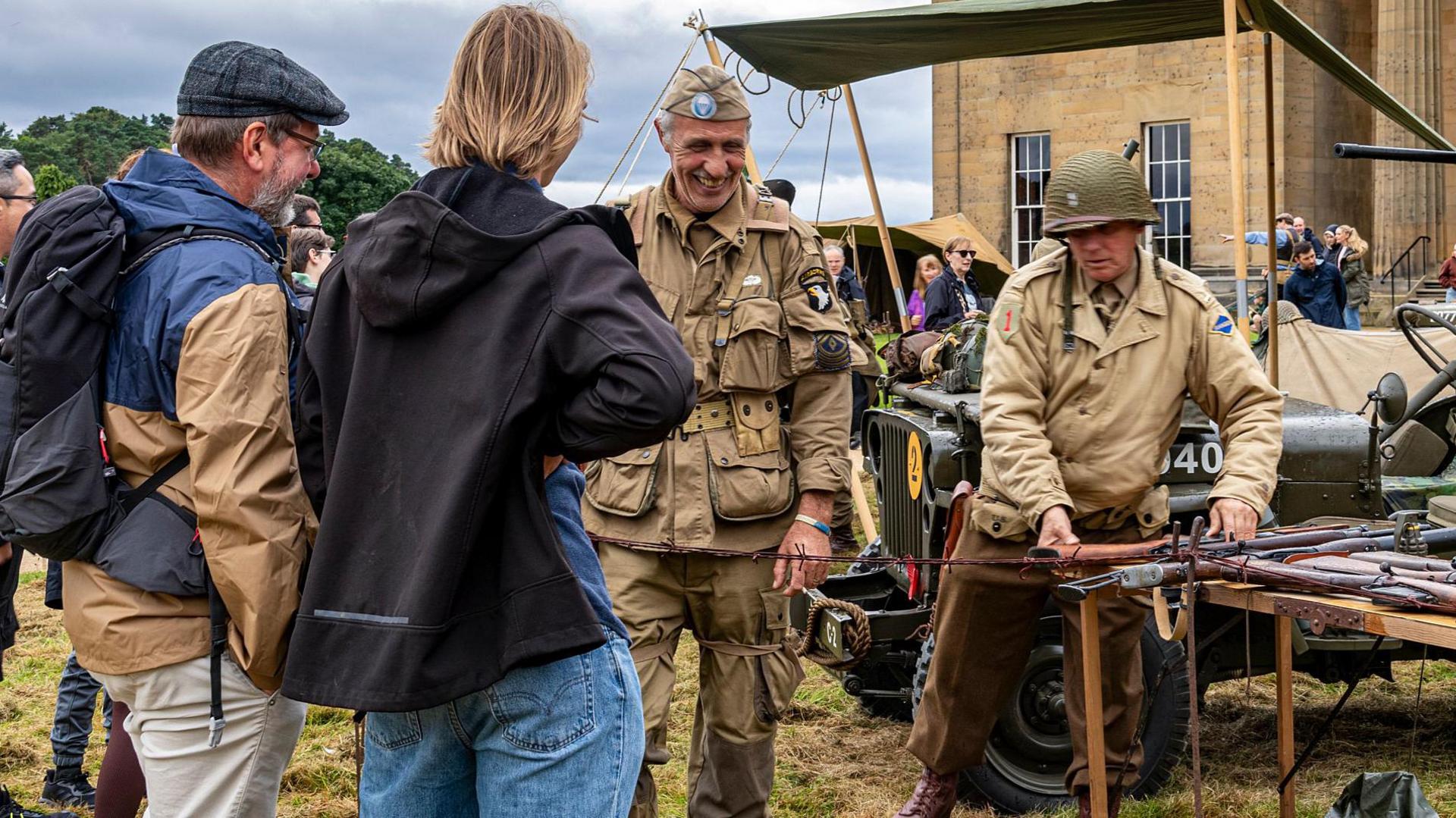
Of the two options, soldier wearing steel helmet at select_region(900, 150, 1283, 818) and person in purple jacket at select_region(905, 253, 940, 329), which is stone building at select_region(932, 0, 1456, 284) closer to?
person in purple jacket at select_region(905, 253, 940, 329)

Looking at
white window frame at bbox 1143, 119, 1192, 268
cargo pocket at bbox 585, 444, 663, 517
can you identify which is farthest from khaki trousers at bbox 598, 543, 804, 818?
→ white window frame at bbox 1143, 119, 1192, 268

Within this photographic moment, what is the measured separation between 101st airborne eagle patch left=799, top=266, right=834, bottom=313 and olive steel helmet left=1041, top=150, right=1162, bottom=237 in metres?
0.61

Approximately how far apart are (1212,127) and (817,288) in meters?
23.2

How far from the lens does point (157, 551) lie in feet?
8.11

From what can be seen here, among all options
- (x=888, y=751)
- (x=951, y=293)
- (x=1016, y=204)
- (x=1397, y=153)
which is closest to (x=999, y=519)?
(x=888, y=751)

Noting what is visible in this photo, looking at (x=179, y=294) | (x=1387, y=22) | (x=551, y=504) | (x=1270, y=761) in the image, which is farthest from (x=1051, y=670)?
(x=1387, y=22)

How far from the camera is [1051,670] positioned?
16.1ft

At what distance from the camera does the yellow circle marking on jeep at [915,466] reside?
5.18 m

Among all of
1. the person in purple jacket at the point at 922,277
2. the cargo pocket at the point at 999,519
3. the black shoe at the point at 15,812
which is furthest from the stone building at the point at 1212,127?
the black shoe at the point at 15,812

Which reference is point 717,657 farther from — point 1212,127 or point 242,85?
point 1212,127

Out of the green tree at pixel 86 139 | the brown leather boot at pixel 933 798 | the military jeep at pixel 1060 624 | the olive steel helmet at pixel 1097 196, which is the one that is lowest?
the brown leather boot at pixel 933 798

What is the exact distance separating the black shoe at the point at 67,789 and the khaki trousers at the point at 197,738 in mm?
2792

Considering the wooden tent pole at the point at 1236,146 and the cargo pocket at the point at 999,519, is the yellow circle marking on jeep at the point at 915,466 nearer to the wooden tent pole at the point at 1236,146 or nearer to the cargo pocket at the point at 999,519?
the cargo pocket at the point at 999,519

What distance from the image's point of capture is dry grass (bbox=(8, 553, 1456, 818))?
4996 millimetres
